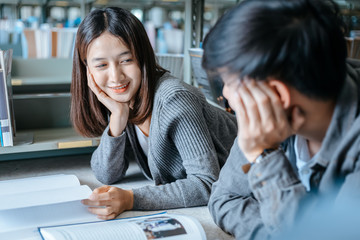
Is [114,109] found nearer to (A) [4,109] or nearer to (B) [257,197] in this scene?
(A) [4,109]

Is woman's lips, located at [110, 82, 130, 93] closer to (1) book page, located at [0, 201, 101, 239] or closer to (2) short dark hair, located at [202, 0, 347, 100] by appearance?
(1) book page, located at [0, 201, 101, 239]

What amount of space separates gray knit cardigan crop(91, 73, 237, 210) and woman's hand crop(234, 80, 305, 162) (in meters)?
0.32

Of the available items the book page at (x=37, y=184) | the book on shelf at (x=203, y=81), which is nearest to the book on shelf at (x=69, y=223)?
the book page at (x=37, y=184)

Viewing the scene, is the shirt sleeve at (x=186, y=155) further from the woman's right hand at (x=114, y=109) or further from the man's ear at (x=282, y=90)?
the man's ear at (x=282, y=90)

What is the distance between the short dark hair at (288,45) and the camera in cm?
57

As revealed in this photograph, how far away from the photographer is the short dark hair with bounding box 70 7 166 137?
1092 mm

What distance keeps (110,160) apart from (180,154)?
23 centimetres

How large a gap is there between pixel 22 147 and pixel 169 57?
2.58 feet

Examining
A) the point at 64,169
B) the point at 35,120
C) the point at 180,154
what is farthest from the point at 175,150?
the point at 35,120

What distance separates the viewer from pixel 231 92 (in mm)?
667

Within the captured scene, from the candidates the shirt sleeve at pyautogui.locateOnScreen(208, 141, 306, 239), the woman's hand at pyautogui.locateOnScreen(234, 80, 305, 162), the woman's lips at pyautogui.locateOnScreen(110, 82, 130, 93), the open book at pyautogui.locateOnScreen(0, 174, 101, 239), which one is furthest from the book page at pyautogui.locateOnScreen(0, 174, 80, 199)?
the woman's hand at pyautogui.locateOnScreen(234, 80, 305, 162)

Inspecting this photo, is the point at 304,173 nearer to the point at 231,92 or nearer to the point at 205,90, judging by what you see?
the point at 231,92

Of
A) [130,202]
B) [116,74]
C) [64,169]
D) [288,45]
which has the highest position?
[288,45]

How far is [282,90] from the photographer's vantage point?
60cm
